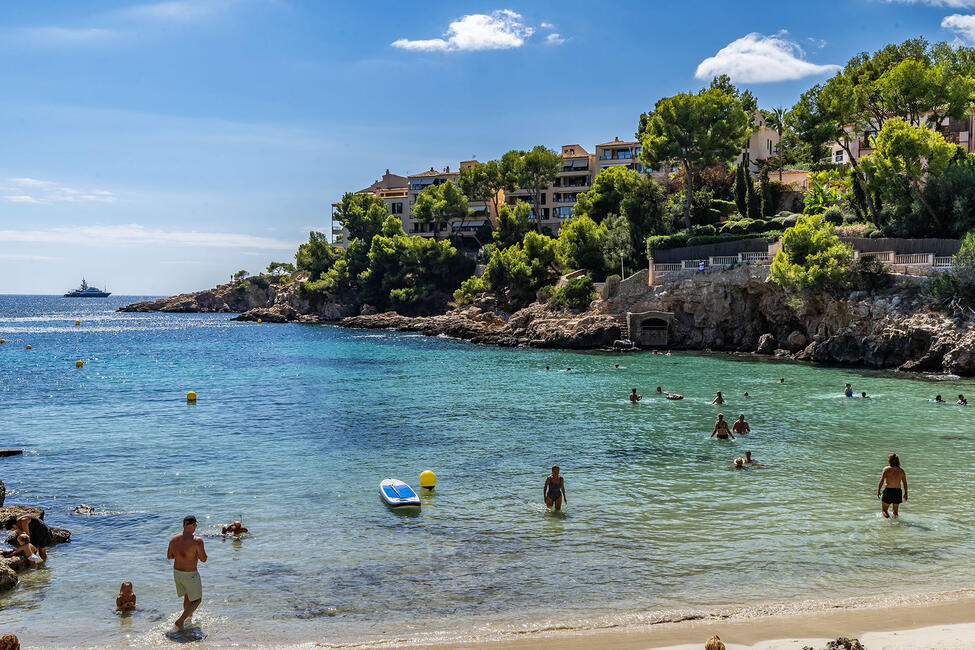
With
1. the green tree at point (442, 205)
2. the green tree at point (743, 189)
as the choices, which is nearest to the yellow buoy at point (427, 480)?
the green tree at point (743, 189)

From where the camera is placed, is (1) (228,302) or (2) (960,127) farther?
(1) (228,302)

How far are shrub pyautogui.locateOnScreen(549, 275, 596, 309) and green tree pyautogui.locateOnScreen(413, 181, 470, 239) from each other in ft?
135

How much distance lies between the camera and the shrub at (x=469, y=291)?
310 ft

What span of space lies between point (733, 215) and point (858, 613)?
7077 centimetres

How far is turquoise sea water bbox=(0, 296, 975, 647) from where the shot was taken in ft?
46.3

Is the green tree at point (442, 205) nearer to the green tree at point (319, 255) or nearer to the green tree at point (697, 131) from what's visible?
the green tree at point (319, 255)

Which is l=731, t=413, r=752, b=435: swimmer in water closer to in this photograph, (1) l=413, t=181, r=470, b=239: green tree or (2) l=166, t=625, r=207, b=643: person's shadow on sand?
(2) l=166, t=625, r=207, b=643: person's shadow on sand

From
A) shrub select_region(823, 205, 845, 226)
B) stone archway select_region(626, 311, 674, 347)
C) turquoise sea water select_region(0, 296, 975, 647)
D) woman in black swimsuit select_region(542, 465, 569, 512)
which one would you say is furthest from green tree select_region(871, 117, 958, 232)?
woman in black swimsuit select_region(542, 465, 569, 512)

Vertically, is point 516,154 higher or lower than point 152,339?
higher

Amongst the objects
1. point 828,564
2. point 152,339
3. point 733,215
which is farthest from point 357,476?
point 152,339

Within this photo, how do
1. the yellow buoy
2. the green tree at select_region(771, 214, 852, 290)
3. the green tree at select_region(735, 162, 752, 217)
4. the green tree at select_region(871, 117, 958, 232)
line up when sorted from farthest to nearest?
the green tree at select_region(735, 162, 752, 217)
the green tree at select_region(871, 117, 958, 232)
the green tree at select_region(771, 214, 852, 290)
the yellow buoy

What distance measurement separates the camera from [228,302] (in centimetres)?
16612

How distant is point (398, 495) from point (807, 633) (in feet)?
37.3

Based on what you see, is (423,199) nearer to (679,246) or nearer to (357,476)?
Answer: (679,246)
